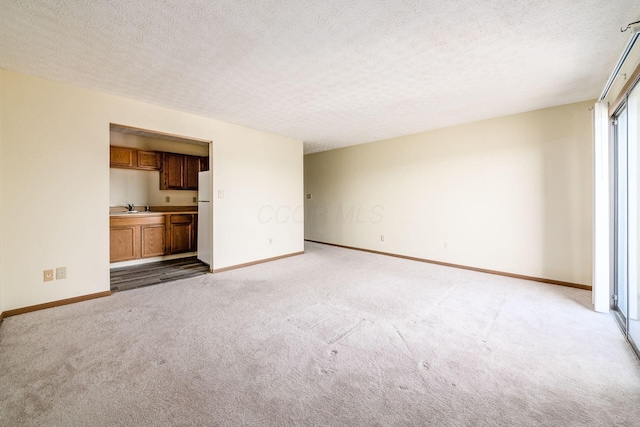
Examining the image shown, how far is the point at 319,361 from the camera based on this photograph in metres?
1.90

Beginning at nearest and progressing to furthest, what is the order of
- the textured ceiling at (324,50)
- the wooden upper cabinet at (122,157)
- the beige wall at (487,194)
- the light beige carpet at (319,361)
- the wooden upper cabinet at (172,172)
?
the light beige carpet at (319,361) < the textured ceiling at (324,50) < the beige wall at (487,194) < the wooden upper cabinet at (122,157) < the wooden upper cabinet at (172,172)

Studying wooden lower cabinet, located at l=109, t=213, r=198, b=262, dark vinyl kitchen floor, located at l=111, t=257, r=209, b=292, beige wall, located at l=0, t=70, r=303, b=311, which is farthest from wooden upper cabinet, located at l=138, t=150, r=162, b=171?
dark vinyl kitchen floor, located at l=111, t=257, r=209, b=292

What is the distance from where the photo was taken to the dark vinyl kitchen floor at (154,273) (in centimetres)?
365

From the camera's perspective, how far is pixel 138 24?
6.22 ft

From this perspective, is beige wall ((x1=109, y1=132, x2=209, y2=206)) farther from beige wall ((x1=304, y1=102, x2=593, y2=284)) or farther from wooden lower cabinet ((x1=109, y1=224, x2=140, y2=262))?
beige wall ((x1=304, y1=102, x2=593, y2=284))

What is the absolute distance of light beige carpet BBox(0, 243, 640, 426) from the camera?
1438 millimetres

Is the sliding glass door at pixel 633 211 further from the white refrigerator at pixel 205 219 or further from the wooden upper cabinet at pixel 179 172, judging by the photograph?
the wooden upper cabinet at pixel 179 172

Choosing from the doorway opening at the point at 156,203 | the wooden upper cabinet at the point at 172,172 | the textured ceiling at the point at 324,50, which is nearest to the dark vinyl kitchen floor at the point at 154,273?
the doorway opening at the point at 156,203

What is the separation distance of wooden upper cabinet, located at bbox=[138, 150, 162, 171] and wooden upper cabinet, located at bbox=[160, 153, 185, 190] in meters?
0.09

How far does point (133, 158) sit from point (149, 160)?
0.25 m

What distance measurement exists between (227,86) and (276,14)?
134 cm

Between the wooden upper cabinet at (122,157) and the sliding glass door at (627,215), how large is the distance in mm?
6430

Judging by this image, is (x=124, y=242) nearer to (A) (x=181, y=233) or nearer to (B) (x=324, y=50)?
(A) (x=181, y=233)

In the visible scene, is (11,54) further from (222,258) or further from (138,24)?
(222,258)
